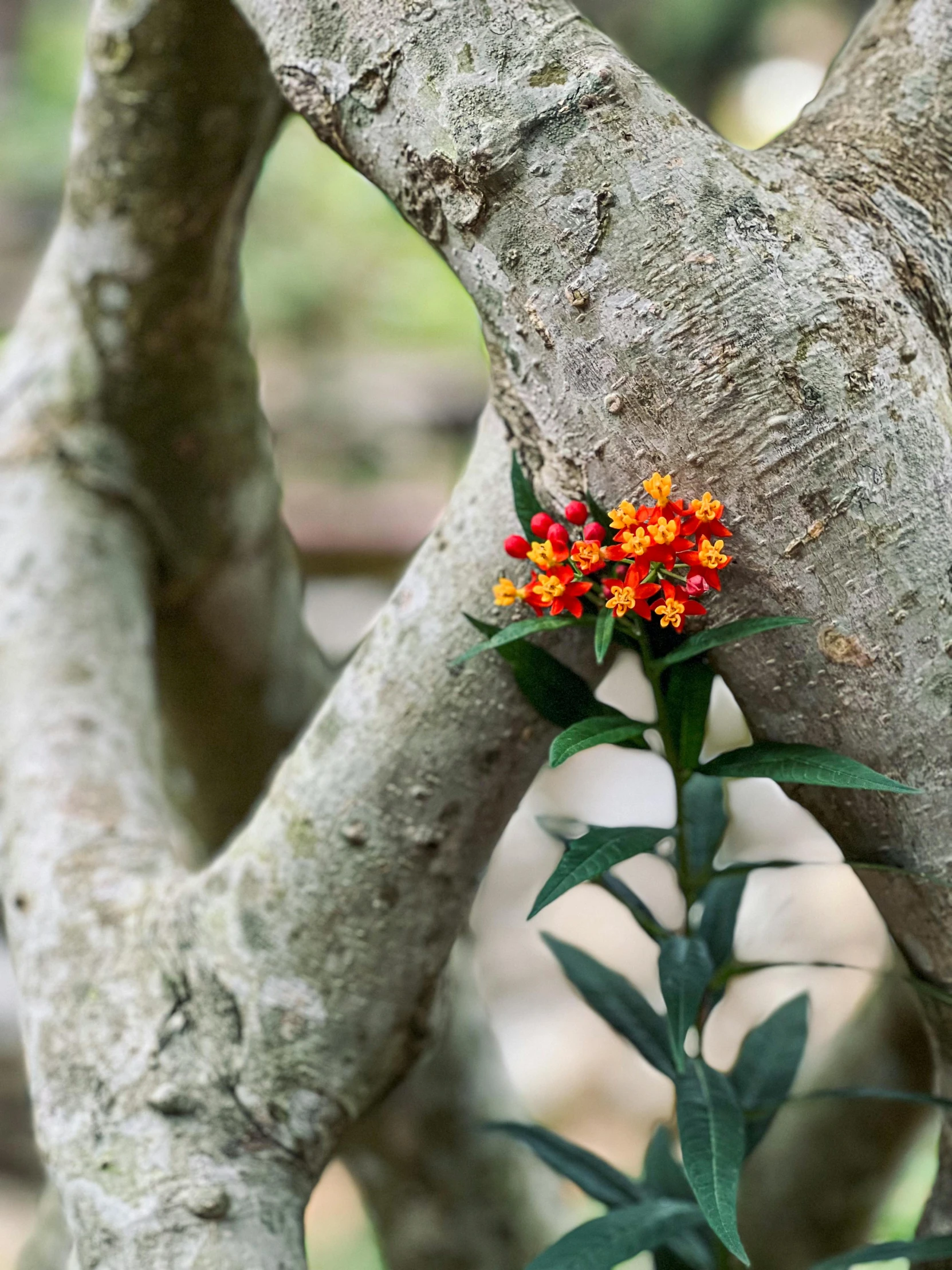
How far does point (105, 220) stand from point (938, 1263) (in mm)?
1087

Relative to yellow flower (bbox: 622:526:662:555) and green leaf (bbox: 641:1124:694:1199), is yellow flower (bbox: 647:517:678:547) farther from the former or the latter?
green leaf (bbox: 641:1124:694:1199)

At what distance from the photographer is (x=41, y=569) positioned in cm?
108

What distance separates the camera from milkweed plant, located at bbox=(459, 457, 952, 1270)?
55 cm

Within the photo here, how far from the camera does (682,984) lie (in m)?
0.64

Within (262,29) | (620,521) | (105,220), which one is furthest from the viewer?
(105,220)

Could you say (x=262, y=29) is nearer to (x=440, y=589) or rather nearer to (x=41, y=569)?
(x=440, y=589)

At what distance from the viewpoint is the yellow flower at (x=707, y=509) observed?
1.79 ft

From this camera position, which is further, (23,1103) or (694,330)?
(23,1103)

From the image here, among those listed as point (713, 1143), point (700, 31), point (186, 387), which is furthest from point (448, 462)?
point (713, 1143)

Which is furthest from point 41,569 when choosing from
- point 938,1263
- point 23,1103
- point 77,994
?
point 23,1103

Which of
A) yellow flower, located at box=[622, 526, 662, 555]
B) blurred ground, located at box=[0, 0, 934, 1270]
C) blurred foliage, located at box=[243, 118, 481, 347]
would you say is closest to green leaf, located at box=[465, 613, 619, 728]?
yellow flower, located at box=[622, 526, 662, 555]

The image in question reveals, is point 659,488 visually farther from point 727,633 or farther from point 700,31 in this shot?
point 700,31

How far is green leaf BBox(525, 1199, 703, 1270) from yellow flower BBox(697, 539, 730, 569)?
412 millimetres

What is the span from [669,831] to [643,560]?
168 mm
